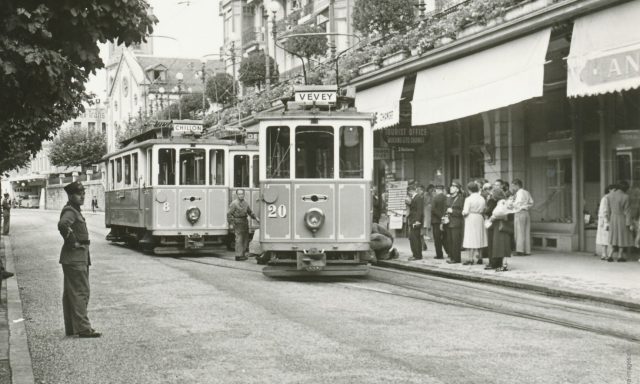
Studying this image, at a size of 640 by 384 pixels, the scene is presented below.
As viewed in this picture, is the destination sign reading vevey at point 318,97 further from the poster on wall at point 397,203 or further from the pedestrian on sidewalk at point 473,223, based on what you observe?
the poster on wall at point 397,203

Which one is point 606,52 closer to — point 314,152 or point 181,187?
point 314,152

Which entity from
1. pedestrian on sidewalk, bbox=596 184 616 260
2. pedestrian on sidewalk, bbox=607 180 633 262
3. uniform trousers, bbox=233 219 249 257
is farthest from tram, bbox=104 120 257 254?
pedestrian on sidewalk, bbox=607 180 633 262

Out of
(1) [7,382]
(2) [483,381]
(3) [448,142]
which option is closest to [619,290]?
(2) [483,381]

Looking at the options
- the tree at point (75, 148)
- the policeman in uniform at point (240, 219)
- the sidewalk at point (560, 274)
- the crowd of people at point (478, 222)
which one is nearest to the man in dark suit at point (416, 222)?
the crowd of people at point (478, 222)

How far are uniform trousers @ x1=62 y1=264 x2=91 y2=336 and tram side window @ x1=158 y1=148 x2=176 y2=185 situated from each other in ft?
40.2

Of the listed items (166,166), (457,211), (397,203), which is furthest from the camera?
(397,203)

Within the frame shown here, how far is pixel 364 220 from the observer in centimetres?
1472

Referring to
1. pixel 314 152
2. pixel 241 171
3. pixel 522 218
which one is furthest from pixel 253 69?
pixel 314 152

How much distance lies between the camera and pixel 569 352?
8.09m

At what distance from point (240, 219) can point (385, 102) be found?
18.3 feet

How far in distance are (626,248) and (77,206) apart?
469 inches

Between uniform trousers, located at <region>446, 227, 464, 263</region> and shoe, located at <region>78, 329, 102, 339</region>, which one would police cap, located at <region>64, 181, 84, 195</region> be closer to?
shoe, located at <region>78, 329, 102, 339</region>

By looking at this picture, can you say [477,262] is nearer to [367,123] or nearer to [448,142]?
[367,123]

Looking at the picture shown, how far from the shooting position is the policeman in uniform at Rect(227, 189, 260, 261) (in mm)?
19731
